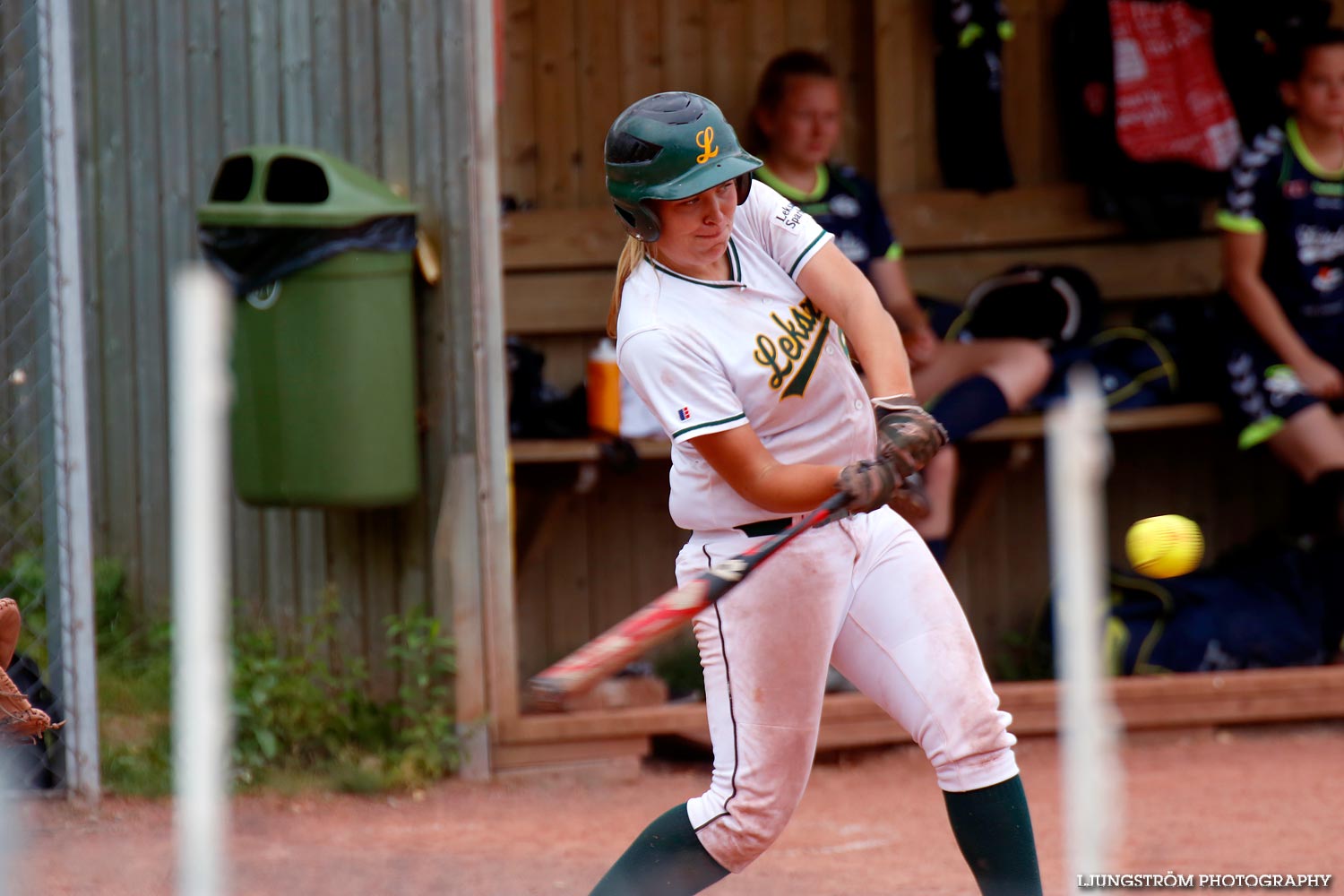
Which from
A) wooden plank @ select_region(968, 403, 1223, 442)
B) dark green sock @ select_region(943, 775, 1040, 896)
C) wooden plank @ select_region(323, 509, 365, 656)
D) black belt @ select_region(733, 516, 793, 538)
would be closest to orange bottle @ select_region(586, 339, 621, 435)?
wooden plank @ select_region(323, 509, 365, 656)

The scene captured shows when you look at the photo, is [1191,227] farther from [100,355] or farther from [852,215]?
[100,355]

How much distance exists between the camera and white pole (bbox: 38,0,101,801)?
4.48 meters

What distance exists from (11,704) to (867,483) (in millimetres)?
1693

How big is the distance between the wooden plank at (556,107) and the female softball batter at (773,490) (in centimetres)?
331

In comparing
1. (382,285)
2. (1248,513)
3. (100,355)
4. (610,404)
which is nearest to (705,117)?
(382,285)

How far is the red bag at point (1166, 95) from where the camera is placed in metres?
6.09

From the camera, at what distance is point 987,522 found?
6.47 meters

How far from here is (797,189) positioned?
5734mm

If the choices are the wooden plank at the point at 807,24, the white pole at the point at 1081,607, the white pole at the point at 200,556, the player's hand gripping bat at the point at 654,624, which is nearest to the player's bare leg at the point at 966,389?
the wooden plank at the point at 807,24

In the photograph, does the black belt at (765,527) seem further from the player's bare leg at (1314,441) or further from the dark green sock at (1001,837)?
the player's bare leg at (1314,441)

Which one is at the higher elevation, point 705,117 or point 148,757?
point 705,117

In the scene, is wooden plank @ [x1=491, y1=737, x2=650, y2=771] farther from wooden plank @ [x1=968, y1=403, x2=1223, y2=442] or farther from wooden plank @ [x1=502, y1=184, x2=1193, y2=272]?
wooden plank @ [x1=502, y1=184, x2=1193, y2=272]

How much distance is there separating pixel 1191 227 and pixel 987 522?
1.41 metres

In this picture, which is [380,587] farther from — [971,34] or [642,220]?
[971,34]
